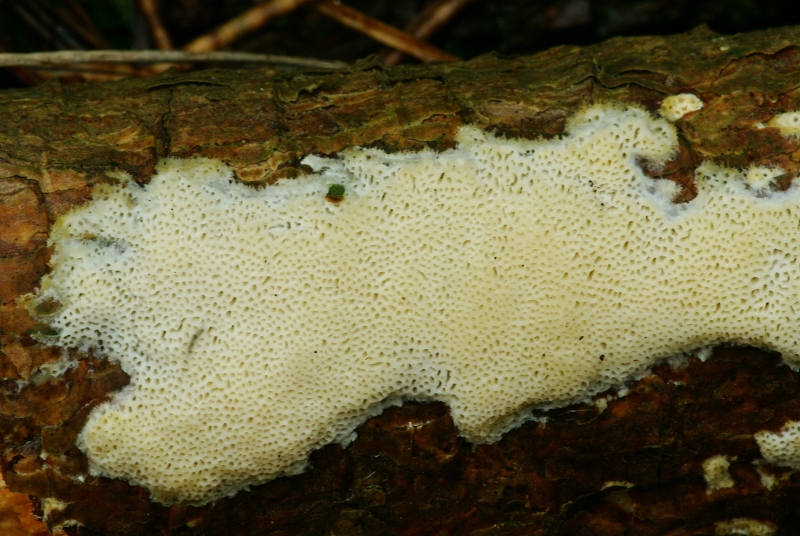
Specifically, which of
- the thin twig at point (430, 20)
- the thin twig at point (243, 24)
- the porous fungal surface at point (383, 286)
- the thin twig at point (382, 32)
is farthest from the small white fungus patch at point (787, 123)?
the thin twig at point (243, 24)

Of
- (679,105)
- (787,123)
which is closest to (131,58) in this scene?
(679,105)

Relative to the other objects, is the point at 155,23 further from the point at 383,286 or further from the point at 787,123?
the point at 787,123

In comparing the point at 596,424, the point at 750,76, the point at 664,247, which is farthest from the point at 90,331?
the point at 750,76

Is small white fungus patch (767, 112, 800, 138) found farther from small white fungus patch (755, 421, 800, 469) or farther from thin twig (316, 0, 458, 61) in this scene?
thin twig (316, 0, 458, 61)

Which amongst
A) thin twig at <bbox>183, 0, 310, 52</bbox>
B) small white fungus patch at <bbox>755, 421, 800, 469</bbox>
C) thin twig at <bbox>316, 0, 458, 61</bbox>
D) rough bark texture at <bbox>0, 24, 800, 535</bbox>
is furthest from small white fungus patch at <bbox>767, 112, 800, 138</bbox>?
thin twig at <bbox>183, 0, 310, 52</bbox>

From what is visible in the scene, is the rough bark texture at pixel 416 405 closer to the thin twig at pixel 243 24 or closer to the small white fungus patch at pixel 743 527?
the small white fungus patch at pixel 743 527

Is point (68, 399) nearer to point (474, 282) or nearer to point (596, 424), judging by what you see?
point (474, 282)
